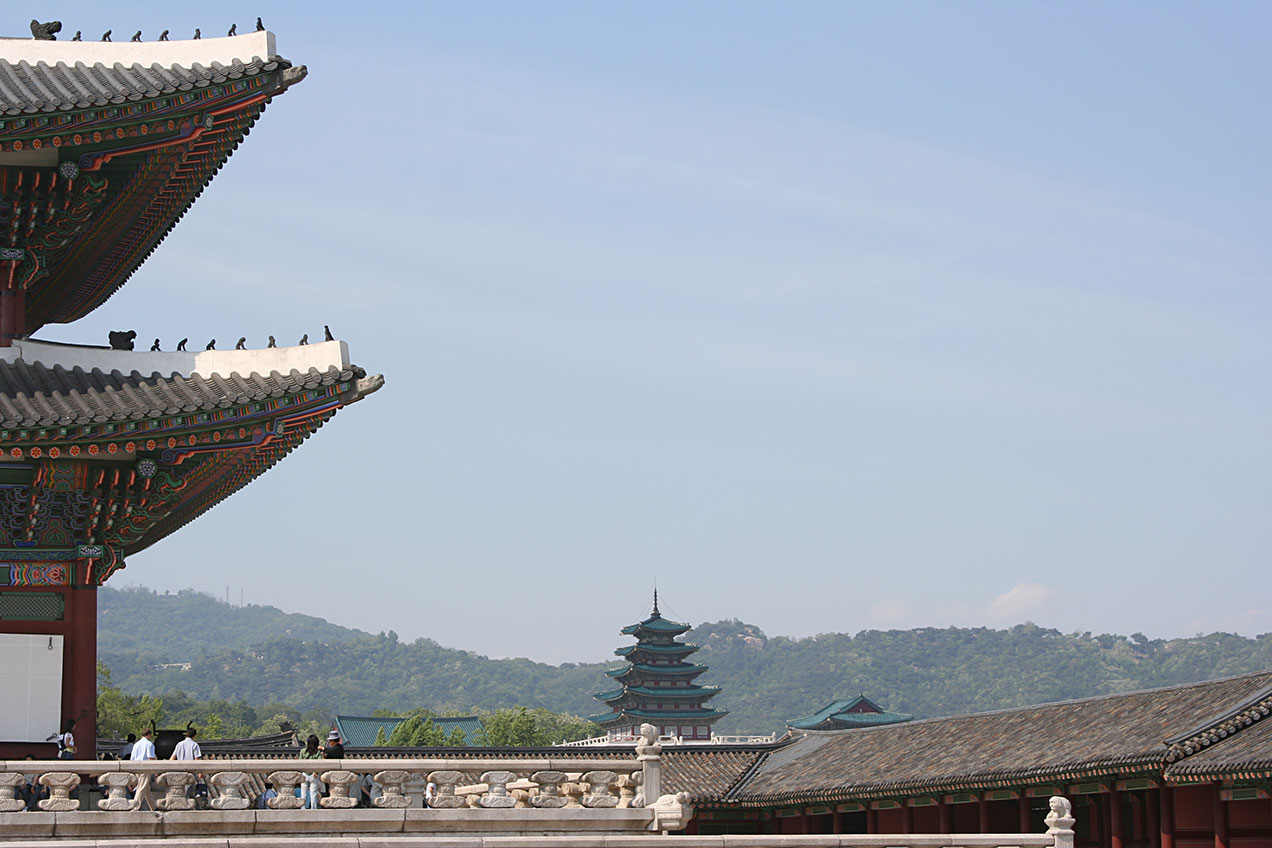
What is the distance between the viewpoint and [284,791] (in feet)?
59.6

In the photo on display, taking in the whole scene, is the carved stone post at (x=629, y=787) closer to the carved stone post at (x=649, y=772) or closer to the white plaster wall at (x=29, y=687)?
the carved stone post at (x=649, y=772)

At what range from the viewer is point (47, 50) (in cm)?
2325

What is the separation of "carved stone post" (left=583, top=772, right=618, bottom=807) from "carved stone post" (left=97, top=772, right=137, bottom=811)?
17.6 feet

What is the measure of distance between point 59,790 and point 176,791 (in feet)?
4.03

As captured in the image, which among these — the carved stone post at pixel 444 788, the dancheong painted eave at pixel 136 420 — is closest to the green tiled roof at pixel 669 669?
the dancheong painted eave at pixel 136 420

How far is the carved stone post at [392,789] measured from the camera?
18594 mm

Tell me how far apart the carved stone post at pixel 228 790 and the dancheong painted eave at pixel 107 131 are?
309 inches

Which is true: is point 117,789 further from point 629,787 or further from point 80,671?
point 629,787

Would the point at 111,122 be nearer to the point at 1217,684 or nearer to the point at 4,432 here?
the point at 4,432

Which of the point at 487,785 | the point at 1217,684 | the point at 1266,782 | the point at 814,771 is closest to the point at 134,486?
the point at 487,785

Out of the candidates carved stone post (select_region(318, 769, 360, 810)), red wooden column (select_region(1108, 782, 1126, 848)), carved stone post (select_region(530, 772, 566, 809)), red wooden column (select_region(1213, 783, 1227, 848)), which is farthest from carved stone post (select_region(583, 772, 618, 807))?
red wooden column (select_region(1108, 782, 1126, 848))

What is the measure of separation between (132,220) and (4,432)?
17.8 ft

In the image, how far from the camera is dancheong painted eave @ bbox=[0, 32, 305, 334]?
21.1 meters

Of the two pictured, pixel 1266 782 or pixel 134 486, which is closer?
Answer: pixel 134 486
